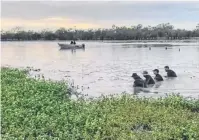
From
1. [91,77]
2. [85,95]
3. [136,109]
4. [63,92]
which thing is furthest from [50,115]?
[91,77]

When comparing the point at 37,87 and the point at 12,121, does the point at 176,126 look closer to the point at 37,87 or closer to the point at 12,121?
the point at 12,121

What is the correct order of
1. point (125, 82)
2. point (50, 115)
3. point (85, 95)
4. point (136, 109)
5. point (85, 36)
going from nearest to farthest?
1. point (50, 115)
2. point (136, 109)
3. point (85, 95)
4. point (125, 82)
5. point (85, 36)

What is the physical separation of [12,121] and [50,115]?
4.95 feet

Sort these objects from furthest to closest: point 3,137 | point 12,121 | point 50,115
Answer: point 50,115, point 12,121, point 3,137

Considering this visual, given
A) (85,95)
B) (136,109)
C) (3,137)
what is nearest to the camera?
(3,137)

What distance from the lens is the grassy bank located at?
10.6 meters

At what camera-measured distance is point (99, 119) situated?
473 inches

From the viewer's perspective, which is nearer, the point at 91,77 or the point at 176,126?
the point at 176,126

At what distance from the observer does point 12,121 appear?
11.5 metres

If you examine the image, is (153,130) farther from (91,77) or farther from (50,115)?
(91,77)

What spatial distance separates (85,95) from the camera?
19438 millimetres

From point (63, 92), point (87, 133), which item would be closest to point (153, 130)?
point (87, 133)

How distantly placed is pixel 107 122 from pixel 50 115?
1898mm

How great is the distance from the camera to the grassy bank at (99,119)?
10.6 m
